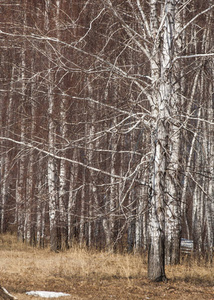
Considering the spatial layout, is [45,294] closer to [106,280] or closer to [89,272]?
[106,280]

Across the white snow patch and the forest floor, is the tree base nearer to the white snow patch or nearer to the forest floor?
the forest floor

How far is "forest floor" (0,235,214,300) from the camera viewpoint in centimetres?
730

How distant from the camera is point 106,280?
27.9 ft

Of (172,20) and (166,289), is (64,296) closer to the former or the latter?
(166,289)

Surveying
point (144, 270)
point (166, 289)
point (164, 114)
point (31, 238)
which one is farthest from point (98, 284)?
point (31, 238)

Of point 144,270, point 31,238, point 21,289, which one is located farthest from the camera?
point 31,238

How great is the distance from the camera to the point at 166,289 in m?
7.68

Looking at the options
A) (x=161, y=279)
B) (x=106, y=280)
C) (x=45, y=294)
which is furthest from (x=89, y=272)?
(x=45, y=294)

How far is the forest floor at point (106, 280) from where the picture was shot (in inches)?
288

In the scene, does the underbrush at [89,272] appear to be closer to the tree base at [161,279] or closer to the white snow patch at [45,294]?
the tree base at [161,279]

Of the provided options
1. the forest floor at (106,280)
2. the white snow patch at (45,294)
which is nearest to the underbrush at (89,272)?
the forest floor at (106,280)

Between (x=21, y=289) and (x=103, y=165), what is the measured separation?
9363 millimetres

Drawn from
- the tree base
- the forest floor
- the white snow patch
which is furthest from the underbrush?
the white snow patch

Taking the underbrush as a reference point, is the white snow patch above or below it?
above
